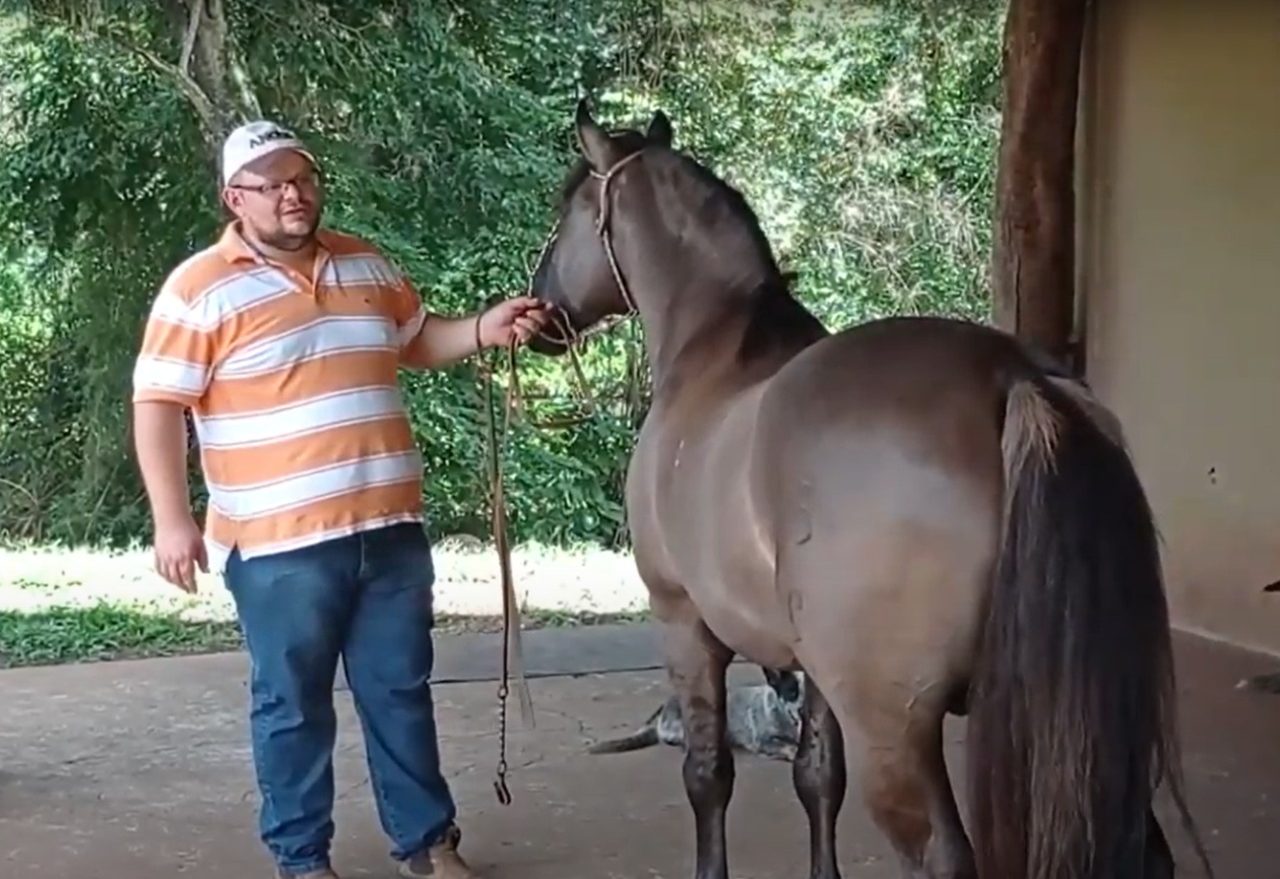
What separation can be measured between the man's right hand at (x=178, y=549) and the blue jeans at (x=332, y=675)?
0.36ft

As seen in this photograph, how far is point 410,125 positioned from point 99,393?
2122mm

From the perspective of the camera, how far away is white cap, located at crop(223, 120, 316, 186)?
3402 mm

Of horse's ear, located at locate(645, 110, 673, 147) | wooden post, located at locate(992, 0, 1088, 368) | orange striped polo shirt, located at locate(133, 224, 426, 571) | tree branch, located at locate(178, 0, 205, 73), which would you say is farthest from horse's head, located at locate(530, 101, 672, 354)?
tree branch, located at locate(178, 0, 205, 73)

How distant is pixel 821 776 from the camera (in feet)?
11.7

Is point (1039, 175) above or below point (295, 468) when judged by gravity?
above

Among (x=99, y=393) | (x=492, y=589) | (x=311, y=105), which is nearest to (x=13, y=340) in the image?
(x=99, y=393)

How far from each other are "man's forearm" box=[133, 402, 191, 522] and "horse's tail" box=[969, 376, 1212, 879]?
5.24ft

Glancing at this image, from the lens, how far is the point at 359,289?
355 centimetres

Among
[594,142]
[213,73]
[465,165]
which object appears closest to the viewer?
[594,142]

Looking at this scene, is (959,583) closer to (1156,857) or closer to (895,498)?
(895,498)

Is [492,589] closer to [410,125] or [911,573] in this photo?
[410,125]

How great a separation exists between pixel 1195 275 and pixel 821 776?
3539 mm

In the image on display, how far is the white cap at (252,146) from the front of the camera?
340 cm

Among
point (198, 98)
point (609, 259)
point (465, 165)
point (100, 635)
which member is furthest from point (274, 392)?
point (465, 165)
